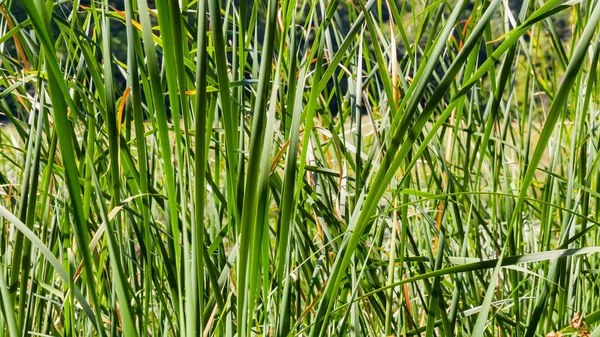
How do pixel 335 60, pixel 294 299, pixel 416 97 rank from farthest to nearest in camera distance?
pixel 294 299 < pixel 335 60 < pixel 416 97

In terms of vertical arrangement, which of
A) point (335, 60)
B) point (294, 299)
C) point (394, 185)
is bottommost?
point (294, 299)

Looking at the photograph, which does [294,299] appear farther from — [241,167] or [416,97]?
[416,97]

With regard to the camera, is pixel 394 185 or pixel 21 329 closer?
pixel 21 329

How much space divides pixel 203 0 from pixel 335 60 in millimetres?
115

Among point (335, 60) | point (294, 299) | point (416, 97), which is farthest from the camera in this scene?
point (294, 299)

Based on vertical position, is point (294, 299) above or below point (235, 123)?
below

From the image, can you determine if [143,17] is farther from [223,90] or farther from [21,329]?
[21,329]

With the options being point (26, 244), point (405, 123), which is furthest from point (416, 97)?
point (26, 244)

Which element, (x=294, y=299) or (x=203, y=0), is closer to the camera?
(x=203, y=0)

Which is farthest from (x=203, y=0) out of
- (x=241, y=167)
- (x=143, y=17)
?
(x=241, y=167)

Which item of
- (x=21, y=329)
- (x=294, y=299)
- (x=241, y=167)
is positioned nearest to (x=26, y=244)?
(x=21, y=329)

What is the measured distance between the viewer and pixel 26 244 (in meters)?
0.44

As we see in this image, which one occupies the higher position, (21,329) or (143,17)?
(143,17)

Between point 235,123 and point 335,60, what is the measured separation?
3.1 inches
